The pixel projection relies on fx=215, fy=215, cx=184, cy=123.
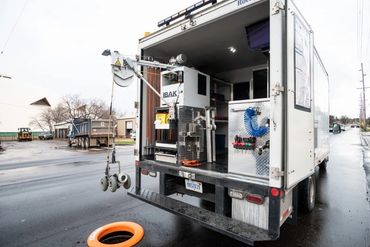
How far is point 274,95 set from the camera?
87.8 inches

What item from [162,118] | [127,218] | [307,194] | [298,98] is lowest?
Answer: [127,218]

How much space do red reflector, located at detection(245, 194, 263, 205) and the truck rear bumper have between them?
0.29 meters

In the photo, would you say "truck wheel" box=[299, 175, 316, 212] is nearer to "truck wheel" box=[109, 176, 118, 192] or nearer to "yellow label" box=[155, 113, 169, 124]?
"yellow label" box=[155, 113, 169, 124]

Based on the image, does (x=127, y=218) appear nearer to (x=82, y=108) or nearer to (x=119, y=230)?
(x=119, y=230)

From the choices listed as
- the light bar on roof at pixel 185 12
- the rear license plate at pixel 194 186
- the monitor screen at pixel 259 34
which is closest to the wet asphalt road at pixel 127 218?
the rear license plate at pixel 194 186

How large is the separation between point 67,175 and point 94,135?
11778mm

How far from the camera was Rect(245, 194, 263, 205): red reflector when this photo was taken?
2322 mm

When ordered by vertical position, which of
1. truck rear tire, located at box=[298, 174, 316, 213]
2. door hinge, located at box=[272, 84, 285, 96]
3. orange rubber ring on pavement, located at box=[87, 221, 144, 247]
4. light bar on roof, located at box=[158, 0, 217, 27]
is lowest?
orange rubber ring on pavement, located at box=[87, 221, 144, 247]

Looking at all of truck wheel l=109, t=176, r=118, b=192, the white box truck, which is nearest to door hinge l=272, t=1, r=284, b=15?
the white box truck

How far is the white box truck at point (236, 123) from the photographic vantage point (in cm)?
223

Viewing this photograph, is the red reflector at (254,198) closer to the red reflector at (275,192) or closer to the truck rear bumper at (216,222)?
the red reflector at (275,192)

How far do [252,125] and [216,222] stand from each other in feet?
4.02

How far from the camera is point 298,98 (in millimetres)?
2580

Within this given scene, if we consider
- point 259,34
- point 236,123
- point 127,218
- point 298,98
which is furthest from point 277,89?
point 127,218
